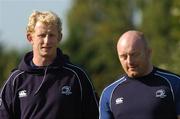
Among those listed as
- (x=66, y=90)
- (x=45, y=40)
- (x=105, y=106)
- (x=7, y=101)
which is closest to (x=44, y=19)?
(x=45, y=40)

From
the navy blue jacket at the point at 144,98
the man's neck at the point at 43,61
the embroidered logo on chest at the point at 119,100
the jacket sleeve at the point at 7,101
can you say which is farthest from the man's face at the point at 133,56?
the jacket sleeve at the point at 7,101

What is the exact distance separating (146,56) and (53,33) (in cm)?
112

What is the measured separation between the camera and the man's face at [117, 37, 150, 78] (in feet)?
28.8

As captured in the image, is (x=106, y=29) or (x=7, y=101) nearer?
(x=7, y=101)

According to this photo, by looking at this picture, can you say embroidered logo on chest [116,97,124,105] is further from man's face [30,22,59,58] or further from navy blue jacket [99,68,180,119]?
man's face [30,22,59,58]

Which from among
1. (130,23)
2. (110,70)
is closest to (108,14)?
(130,23)

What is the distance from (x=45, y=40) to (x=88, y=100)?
783mm

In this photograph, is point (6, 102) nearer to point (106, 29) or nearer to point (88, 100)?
point (88, 100)

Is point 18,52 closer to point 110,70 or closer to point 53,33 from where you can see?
point 110,70

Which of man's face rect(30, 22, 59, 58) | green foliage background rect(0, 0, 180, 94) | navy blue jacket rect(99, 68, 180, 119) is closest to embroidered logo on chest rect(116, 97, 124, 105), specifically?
navy blue jacket rect(99, 68, 180, 119)

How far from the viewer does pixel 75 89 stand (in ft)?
31.8

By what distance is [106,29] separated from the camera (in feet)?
187

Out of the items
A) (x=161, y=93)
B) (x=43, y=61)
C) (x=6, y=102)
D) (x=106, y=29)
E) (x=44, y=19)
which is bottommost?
(x=106, y=29)

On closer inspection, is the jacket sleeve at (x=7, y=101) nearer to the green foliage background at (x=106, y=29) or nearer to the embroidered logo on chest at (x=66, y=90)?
the embroidered logo on chest at (x=66, y=90)
